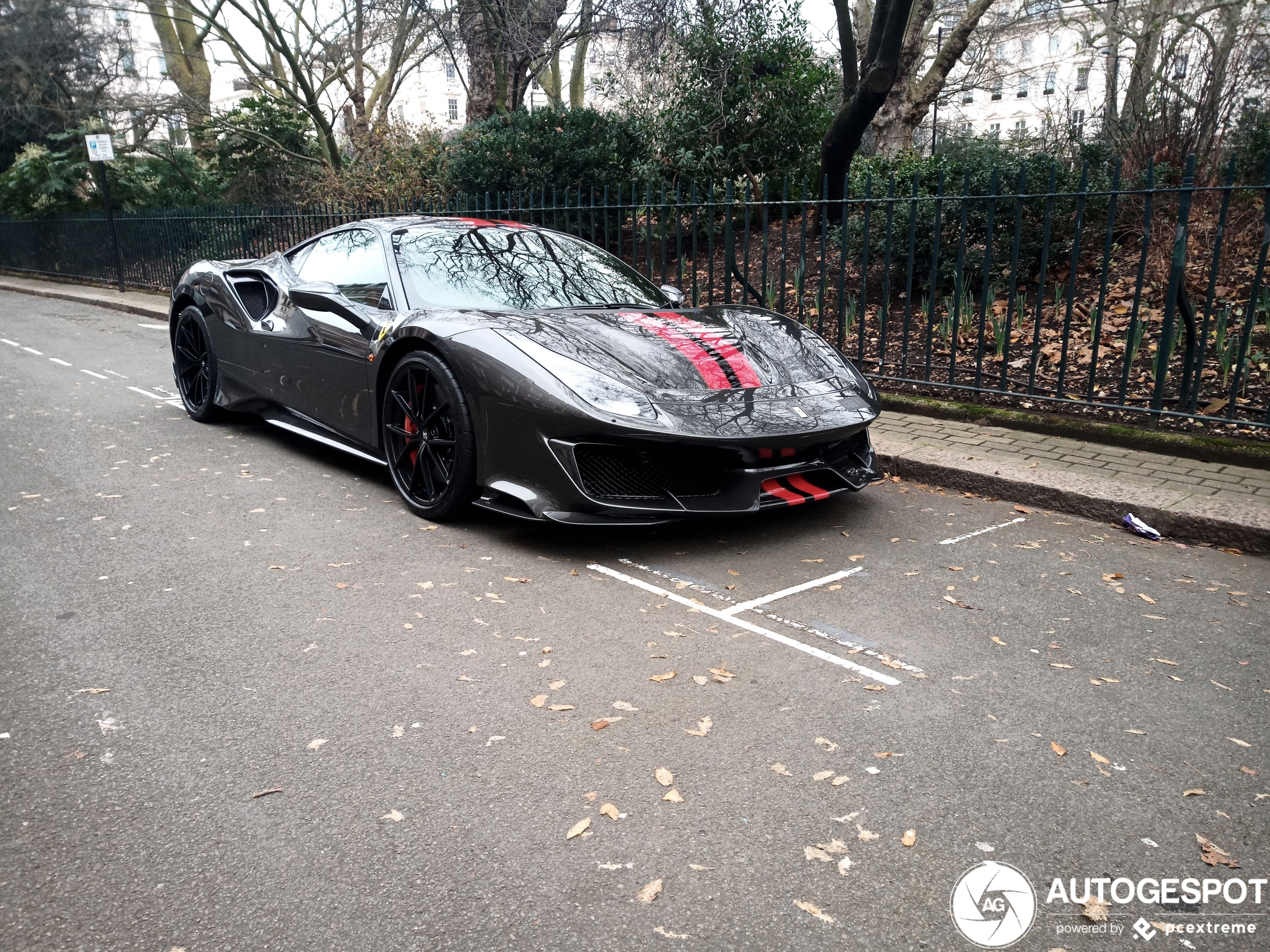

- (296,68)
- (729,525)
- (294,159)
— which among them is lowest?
(729,525)

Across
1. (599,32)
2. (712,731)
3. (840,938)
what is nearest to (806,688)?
(712,731)

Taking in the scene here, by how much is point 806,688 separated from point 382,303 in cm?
321

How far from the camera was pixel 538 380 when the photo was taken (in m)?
4.28

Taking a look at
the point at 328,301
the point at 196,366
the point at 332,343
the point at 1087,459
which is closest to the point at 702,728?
the point at 332,343

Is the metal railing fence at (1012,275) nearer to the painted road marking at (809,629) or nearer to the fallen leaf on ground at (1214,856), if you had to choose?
the painted road marking at (809,629)

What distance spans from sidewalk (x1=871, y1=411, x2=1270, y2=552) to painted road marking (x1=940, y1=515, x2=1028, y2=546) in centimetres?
30

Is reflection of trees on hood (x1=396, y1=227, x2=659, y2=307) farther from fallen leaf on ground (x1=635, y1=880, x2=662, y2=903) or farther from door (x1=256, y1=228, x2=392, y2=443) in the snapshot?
fallen leaf on ground (x1=635, y1=880, x2=662, y2=903)

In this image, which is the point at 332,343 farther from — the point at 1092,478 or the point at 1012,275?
the point at 1012,275

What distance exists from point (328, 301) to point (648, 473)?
238cm

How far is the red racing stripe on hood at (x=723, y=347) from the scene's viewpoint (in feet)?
15.1

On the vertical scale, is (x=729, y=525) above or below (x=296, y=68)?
below

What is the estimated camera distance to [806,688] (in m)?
3.17

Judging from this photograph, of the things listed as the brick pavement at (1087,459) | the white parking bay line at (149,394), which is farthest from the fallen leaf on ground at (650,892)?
the white parking bay line at (149,394)

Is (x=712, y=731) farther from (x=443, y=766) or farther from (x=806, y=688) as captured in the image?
(x=443, y=766)
